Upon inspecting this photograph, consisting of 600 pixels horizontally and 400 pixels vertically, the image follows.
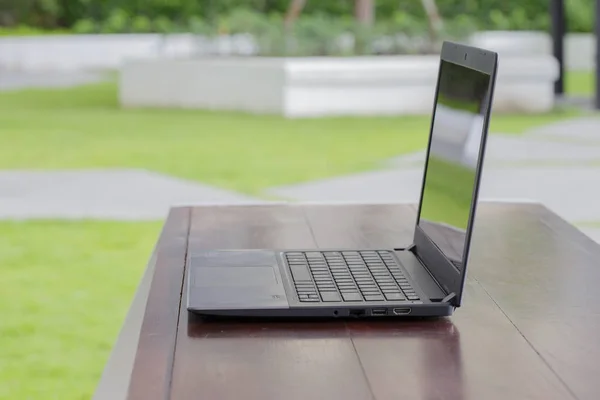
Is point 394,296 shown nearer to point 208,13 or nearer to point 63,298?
point 63,298

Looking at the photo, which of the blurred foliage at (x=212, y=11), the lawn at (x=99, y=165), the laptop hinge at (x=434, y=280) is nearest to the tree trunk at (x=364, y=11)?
the lawn at (x=99, y=165)

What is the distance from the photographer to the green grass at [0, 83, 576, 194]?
6.64 m

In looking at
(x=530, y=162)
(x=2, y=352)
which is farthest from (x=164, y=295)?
(x=530, y=162)

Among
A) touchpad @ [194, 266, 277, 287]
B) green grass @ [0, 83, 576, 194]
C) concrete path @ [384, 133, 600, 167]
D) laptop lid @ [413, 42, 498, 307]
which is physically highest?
laptop lid @ [413, 42, 498, 307]

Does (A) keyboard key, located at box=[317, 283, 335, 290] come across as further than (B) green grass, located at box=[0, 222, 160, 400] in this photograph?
No

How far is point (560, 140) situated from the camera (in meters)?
8.06

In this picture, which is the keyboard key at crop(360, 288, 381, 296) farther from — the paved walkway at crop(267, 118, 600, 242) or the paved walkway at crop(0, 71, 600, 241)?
the paved walkway at crop(0, 71, 600, 241)

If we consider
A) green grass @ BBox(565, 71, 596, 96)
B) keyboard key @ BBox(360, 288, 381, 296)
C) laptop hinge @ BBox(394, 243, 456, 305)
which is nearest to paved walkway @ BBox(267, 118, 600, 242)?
laptop hinge @ BBox(394, 243, 456, 305)

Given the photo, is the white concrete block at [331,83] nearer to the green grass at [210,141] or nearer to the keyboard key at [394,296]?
the green grass at [210,141]

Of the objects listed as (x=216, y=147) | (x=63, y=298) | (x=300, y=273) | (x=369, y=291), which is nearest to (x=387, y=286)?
(x=369, y=291)

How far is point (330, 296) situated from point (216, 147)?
6.37 m

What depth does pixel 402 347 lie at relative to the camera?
1251mm

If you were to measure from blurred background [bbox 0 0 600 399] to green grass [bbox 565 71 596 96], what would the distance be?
0.07 metres

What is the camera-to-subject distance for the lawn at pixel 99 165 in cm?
317
